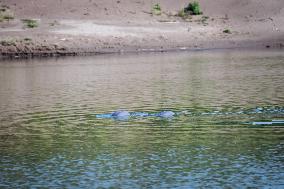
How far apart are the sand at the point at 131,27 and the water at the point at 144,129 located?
9072 millimetres

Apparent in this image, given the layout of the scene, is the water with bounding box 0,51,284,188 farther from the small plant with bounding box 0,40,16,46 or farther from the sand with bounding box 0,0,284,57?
the sand with bounding box 0,0,284,57

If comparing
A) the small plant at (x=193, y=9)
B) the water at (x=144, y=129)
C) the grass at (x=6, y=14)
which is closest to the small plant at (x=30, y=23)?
the grass at (x=6, y=14)

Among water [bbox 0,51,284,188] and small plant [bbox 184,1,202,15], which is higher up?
small plant [bbox 184,1,202,15]

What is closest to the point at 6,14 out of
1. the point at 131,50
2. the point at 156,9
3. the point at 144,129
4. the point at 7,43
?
the point at 7,43

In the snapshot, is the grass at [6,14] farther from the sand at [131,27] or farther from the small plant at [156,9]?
the small plant at [156,9]

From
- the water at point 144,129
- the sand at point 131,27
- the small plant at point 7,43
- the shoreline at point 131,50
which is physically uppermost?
the sand at point 131,27

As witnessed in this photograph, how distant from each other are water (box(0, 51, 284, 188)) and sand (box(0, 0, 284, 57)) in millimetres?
9072

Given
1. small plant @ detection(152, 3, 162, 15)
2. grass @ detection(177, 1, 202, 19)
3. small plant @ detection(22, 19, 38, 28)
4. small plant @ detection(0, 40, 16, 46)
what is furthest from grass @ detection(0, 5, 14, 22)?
grass @ detection(177, 1, 202, 19)

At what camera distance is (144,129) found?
19.2m

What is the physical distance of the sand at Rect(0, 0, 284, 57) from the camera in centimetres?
4350

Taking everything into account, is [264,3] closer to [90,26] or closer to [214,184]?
[90,26]

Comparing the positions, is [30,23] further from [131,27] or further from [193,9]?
[193,9]

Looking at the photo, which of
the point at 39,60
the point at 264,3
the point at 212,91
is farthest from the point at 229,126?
the point at 264,3

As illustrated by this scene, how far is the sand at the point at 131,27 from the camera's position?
4350 centimetres
